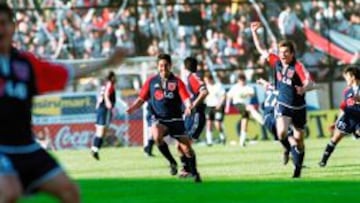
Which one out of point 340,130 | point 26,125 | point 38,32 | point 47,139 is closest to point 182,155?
point 340,130

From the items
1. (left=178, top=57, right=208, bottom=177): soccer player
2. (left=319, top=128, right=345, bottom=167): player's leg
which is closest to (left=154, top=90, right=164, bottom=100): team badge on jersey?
(left=178, top=57, right=208, bottom=177): soccer player

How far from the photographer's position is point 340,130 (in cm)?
2108

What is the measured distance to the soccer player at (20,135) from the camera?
838cm

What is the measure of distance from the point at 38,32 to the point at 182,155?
18.0 metres

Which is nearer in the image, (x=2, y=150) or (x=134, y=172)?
(x=2, y=150)

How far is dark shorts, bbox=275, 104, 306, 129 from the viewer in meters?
18.2

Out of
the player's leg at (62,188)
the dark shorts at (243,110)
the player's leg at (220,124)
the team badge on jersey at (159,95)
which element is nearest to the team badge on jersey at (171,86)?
the team badge on jersey at (159,95)

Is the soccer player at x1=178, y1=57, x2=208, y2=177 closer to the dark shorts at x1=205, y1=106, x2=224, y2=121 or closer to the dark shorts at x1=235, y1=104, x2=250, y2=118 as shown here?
the dark shorts at x1=235, y1=104, x2=250, y2=118

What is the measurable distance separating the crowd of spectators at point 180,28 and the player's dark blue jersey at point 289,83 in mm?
17750

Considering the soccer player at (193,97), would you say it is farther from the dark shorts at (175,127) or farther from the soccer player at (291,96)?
the soccer player at (291,96)

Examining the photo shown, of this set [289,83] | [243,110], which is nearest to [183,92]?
[289,83]

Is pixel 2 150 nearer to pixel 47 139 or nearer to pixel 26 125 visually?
pixel 26 125

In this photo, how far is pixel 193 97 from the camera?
71.5 ft

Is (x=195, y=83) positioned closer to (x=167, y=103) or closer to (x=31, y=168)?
(x=167, y=103)
